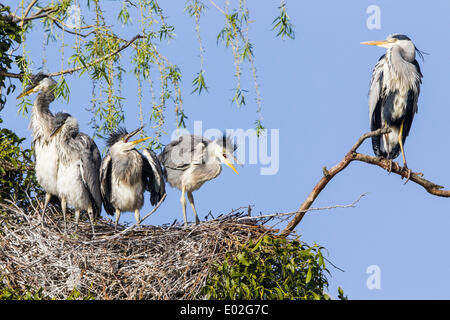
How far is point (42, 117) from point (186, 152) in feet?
4.46

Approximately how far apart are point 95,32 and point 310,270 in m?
2.87

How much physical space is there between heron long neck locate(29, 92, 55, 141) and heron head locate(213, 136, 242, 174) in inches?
59.6

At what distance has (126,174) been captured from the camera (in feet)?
21.1

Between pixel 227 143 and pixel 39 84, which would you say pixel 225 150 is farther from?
pixel 39 84

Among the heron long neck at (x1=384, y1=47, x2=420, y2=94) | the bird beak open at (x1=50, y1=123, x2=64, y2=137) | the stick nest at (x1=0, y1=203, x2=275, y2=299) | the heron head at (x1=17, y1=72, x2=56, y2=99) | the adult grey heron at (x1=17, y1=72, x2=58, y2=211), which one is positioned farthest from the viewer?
the heron long neck at (x1=384, y1=47, x2=420, y2=94)

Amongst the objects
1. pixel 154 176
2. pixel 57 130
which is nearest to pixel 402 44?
pixel 154 176

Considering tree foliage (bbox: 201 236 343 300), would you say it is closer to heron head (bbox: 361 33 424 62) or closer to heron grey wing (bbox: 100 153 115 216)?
heron grey wing (bbox: 100 153 115 216)

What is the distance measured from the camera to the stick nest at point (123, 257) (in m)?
5.25

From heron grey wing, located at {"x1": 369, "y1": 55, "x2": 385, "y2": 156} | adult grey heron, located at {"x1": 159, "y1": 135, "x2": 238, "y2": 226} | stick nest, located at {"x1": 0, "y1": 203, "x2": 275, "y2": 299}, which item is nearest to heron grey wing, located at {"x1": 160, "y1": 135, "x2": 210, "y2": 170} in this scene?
adult grey heron, located at {"x1": 159, "y1": 135, "x2": 238, "y2": 226}

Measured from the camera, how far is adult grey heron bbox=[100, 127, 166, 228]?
6434 mm

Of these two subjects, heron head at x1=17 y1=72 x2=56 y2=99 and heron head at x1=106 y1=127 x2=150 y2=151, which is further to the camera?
heron head at x1=17 y1=72 x2=56 y2=99
